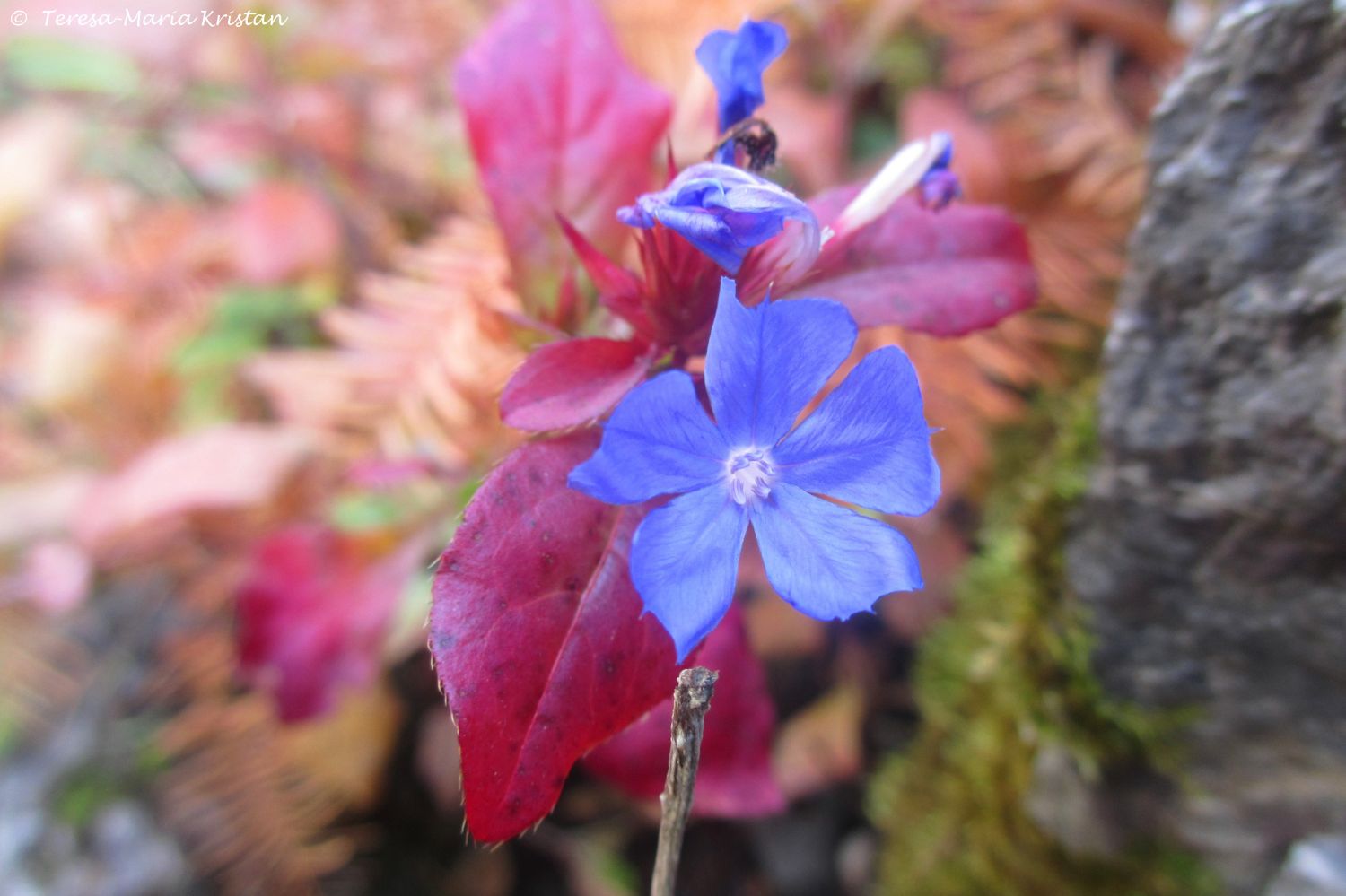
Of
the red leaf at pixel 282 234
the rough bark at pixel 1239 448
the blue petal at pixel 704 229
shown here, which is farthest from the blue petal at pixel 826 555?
the red leaf at pixel 282 234

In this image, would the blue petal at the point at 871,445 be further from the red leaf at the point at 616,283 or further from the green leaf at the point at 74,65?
the green leaf at the point at 74,65

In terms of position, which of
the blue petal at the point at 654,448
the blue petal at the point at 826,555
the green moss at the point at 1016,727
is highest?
the blue petal at the point at 654,448

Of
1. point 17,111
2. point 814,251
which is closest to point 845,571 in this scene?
point 814,251

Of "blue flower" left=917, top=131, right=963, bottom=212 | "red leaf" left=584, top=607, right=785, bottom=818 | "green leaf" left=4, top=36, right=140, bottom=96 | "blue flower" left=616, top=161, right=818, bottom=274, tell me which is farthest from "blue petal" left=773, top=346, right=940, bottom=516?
"green leaf" left=4, top=36, right=140, bottom=96

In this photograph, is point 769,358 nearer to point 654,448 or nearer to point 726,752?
point 654,448

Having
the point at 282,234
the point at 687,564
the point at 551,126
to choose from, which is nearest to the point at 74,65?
the point at 282,234

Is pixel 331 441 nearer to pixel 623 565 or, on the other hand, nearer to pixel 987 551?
pixel 623 565
